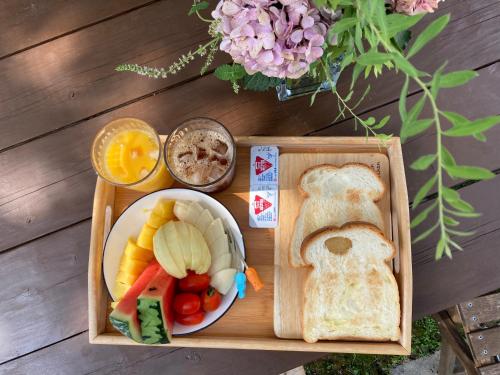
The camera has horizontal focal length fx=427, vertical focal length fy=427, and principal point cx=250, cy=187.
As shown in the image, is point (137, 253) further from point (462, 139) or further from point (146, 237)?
point (462, 139)

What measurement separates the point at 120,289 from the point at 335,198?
51 cm

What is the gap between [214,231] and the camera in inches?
35.2

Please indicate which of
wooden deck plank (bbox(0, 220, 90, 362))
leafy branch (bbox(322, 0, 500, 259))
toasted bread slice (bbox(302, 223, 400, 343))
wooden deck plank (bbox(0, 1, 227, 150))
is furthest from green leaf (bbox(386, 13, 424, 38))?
wooden deck plank (bbox(0, 220, 90, 362))

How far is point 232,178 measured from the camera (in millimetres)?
989

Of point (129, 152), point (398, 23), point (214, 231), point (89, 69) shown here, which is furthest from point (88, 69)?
point (398, 23)

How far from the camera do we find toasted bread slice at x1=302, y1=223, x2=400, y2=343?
0.91 meters

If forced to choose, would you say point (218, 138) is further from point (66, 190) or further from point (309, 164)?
point (66, 190)

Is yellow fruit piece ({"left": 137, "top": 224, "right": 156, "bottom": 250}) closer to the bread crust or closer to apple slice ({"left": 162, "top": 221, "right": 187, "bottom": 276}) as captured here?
apple slice ({"left": 162, "top": 221, "right": 187, "bottom": 276})

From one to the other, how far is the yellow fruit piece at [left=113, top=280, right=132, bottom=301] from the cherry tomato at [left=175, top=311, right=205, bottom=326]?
0.40 ft

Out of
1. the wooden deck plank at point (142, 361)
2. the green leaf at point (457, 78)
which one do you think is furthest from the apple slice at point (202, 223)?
the green leaf at point (457, 78)

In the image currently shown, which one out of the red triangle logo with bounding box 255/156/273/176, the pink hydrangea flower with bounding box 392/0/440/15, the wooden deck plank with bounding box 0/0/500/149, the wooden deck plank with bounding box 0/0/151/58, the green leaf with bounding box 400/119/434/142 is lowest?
the red triangle logo with bounding box 255/156/273/176

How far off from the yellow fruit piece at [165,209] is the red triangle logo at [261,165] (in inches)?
8.4

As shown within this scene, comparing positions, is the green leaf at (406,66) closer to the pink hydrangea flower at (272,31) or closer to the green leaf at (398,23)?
the green leaf at (398,23)

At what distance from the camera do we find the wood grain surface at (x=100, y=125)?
41.9 inches
